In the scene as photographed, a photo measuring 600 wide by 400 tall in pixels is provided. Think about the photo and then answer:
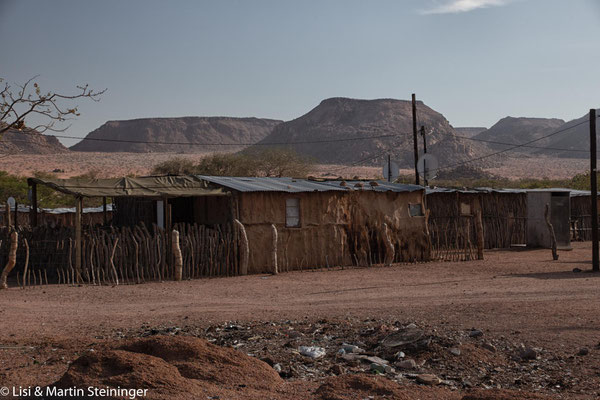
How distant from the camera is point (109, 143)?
120 m

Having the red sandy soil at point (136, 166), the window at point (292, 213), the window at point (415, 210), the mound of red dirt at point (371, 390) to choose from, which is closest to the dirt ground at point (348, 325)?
the mound of red dirt at point (371, 390)

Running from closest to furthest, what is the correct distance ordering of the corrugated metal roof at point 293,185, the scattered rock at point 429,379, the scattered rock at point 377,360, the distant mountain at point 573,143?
the scattered rock at point 429,379 → the scattered rock at point 377,360 → the corrugated metal roof at point 293,185 → the distant mountain at point 573,143

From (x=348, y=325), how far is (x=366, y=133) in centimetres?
8978

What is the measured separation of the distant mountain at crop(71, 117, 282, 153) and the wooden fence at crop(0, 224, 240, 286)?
96.9 meters

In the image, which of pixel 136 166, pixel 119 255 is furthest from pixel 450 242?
pixel 136 166

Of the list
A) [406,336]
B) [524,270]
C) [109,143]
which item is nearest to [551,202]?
[524,270]

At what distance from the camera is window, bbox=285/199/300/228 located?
674 inches

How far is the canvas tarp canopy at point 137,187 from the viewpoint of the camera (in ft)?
48.7

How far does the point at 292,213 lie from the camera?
56.5 feet

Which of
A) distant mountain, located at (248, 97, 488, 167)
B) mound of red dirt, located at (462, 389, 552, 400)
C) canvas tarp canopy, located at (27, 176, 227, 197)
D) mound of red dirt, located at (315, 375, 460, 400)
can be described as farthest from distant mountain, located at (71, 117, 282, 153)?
mound of red dirt, located at (462, 389, 552, 400)

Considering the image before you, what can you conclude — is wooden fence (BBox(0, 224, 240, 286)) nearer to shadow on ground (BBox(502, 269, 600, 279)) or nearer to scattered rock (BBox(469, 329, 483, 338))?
shadow on ground (BBox(502, 269, 600, 279))

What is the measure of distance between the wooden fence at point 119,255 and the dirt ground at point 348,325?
0.71m

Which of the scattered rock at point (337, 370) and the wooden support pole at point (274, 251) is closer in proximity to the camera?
the scattered rock at point (337, 370)

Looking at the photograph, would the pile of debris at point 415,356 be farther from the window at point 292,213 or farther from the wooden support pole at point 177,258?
the window at point 292,213
